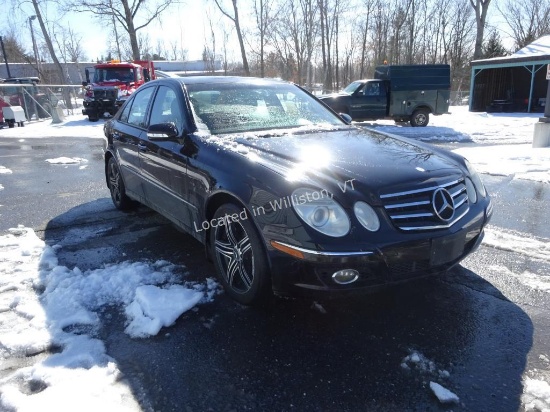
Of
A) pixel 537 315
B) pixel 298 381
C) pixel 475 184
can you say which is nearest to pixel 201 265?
pixel 298 381

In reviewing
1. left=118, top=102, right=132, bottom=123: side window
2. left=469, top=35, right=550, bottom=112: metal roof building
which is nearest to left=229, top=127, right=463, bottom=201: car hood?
left=118, top=102, right=132, bottom=123: side window

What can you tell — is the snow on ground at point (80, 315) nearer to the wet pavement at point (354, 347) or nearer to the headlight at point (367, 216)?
the wet pavement at point (354, 347)

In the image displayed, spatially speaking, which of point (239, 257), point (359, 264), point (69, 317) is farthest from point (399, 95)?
point (69, 317)

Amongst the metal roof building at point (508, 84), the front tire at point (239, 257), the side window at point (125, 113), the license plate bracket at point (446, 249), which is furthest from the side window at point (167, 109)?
the metal roof building at point (508, 84)

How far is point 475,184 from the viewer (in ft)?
10.1

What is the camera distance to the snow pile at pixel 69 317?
2.10 m

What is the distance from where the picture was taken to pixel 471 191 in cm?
297

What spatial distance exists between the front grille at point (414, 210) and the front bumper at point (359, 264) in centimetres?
7

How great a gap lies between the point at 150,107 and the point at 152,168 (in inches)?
27.7

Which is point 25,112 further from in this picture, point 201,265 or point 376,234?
point 376,234

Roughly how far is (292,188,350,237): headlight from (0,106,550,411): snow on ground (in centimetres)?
76

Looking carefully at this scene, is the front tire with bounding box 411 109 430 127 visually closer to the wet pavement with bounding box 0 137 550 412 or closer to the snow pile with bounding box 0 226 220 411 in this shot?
the wet pavement with bounding box 0 137 550 412

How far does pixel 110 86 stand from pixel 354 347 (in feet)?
61.9

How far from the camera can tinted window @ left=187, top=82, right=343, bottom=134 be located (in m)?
3.56
